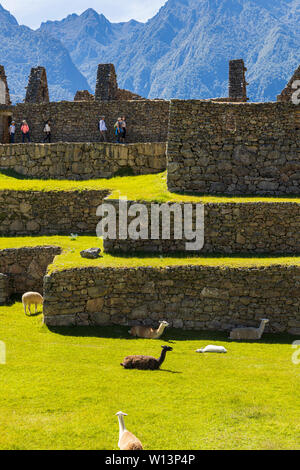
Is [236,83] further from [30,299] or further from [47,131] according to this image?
[30,299]

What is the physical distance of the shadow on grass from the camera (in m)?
13.5

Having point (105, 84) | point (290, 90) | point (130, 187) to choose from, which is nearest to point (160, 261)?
point (130, 187)

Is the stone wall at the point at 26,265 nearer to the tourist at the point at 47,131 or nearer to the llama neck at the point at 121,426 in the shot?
the llama neck at the point at 121,426

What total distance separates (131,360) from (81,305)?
3.53 meters

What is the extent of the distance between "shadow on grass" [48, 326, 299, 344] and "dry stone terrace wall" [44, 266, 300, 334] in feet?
0.82

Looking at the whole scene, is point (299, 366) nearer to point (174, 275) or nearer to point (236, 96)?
point (174, 275)

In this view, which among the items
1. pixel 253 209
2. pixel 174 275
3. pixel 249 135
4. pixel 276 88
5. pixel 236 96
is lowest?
pixel 174 275

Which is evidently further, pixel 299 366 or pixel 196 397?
pixel 299 366

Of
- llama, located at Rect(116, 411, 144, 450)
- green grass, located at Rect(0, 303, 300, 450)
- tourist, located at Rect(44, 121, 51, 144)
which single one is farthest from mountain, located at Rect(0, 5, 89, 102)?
llama, located at Rect(116, 411, 144, 450)

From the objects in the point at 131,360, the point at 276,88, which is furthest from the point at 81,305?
the point at 276,88

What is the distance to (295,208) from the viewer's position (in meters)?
16.0

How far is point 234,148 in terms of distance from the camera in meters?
18.7

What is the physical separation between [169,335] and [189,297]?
3.94 ft

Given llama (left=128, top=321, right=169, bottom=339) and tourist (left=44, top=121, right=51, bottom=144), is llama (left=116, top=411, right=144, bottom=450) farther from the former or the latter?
tourist (left=44, top=121, right=51, bottom=144)
